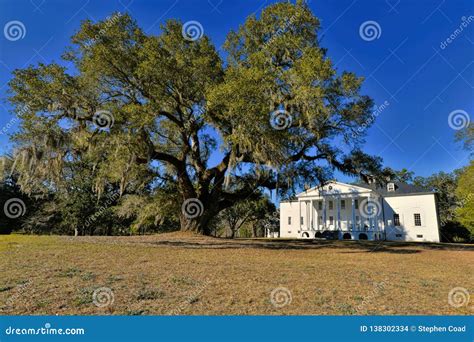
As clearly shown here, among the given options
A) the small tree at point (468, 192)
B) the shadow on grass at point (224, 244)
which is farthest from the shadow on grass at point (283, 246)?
the small tree at point (468, 192)

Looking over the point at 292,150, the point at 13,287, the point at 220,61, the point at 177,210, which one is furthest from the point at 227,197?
the point at 13,287

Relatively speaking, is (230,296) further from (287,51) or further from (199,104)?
(287,51)

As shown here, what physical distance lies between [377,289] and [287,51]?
38.4 ft

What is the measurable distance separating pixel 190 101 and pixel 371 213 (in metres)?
29.1

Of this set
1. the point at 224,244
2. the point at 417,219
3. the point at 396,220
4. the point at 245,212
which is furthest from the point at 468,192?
the point at 245,212

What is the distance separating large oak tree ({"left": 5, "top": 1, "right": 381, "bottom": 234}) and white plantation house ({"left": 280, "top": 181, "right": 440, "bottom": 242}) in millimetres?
19630

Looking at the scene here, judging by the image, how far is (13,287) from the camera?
5.00 metres

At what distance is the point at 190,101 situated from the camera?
1455cm

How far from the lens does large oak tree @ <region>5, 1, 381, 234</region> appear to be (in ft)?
38.2

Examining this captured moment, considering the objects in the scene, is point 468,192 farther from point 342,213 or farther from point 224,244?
point 224,244

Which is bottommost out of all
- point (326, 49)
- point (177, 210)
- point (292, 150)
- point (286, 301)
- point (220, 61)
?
point (286, 301)

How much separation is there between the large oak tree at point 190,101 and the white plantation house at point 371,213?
64.4 feet

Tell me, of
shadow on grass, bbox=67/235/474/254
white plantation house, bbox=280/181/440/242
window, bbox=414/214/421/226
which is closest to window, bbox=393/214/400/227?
white plantation house, bbox=280/181/440/242

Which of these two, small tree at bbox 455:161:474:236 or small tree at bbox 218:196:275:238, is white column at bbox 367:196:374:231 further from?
small tree at bbox 218:196:275:238
